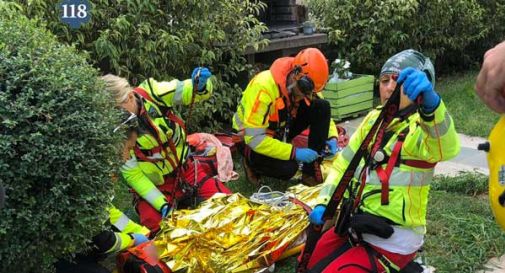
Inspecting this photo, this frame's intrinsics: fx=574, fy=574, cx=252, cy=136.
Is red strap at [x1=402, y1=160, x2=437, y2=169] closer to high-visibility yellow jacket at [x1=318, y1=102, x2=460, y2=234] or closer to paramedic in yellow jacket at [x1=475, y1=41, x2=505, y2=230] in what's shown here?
high-visibility yellow jacket at [x1=318, y1=102, x2=460, y2=234]

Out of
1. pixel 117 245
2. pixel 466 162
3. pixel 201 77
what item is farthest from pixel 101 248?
pixel 466 162

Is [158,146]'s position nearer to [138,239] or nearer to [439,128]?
[138,239]

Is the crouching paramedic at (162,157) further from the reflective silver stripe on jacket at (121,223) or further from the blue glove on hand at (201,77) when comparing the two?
the reflective silver stripe on jacket at (121,223)

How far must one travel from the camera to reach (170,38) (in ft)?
16.6

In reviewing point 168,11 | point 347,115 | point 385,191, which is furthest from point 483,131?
point 385,191

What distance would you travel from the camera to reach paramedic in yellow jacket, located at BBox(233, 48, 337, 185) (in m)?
4.29

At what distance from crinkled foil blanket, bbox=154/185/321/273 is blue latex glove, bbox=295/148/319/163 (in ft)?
3.25

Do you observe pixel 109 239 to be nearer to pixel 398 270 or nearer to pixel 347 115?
pixel 398 270

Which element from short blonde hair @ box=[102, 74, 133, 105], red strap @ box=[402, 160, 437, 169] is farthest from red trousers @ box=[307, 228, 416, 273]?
short blonde hair @ box=[102, 74, 133, 105]

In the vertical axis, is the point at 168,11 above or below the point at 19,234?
above

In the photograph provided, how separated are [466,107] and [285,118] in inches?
151

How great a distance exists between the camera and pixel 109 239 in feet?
9.84

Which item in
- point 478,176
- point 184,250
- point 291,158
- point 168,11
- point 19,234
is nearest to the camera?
point 19,234

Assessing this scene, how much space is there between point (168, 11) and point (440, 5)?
4.98 m
